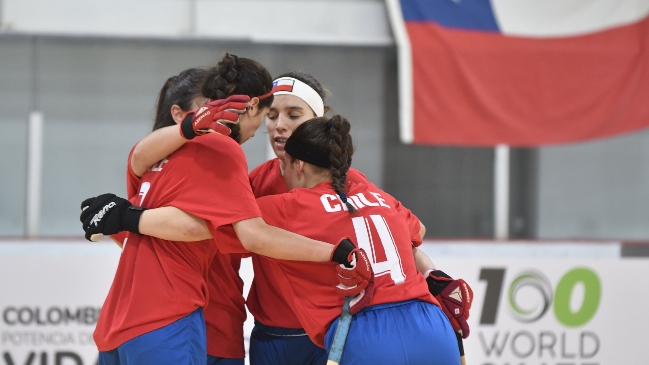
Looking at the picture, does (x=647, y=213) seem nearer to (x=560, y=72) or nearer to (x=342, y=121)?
(x=560, y=72)

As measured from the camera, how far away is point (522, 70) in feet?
23.4

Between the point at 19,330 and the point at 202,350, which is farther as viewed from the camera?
the point at 19,330

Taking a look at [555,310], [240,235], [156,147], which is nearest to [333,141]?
[240,235]

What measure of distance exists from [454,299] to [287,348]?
26.6 inches

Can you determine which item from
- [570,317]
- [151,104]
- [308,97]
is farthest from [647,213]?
[308,97]

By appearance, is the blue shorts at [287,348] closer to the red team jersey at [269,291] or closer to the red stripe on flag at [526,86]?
the red team jersey at [269,291]

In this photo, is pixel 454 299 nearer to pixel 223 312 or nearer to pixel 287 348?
pixel 287 348

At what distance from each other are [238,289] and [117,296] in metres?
0.62

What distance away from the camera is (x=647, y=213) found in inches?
313

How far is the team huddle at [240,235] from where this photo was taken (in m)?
2.66

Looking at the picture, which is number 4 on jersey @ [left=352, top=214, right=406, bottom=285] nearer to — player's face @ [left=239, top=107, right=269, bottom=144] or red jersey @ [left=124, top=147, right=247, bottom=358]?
player's face @ [left=239, top=107, right=269, bottom=144]

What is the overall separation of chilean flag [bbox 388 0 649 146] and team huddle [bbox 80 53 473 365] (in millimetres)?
4087

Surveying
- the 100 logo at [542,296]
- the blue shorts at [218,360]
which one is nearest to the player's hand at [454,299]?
the blue shorts at [218,360]

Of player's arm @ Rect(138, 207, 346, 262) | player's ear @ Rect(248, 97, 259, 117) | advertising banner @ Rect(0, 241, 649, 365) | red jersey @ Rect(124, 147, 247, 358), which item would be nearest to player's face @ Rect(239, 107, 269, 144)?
player's ear @ Rect(248, 97, 259, 117)
